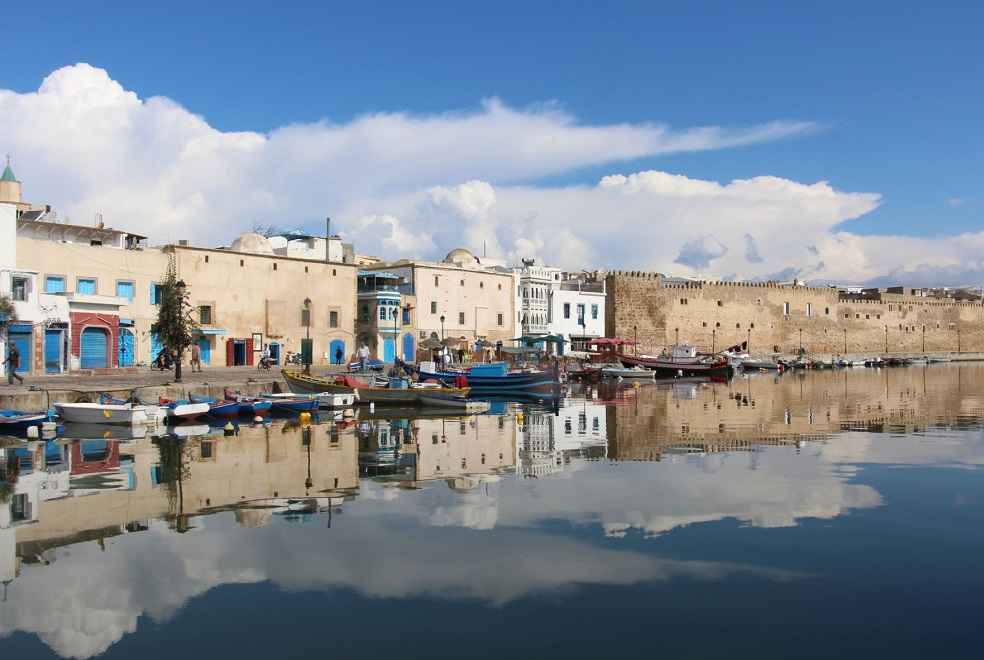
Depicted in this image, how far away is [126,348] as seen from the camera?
30828 mm

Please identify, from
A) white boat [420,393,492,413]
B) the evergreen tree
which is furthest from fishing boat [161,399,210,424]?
white boat [420,393,492,413]

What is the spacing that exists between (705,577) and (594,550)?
130 cm

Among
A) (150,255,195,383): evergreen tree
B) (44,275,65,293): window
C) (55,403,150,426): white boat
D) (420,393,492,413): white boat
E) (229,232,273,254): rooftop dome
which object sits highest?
(229,232,273,254): rooftop dome

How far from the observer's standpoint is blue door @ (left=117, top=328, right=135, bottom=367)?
100ft

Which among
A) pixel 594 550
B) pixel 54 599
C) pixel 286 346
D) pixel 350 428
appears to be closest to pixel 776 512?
pixel 594 550

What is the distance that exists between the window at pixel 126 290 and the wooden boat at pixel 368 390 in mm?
9138

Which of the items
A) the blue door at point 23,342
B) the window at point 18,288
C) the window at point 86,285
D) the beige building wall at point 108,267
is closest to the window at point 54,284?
the beige building wall at point 108,267

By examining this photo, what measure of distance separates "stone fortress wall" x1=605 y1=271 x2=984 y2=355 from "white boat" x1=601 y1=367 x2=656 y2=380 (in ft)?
45.7

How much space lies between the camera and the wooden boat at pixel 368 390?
83.0ft

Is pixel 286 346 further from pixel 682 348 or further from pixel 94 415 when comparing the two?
pixel 682 348

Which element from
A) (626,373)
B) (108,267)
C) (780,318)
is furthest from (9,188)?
(780,318)

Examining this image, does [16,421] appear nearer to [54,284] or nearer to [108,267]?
[54,284]

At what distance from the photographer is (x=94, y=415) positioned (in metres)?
Result: 19.3

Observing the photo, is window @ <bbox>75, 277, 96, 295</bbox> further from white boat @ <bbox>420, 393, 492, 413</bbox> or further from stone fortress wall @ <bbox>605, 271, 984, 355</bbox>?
stone fortress wall @ <bbox>605, 271, 984, 355</bbox>
